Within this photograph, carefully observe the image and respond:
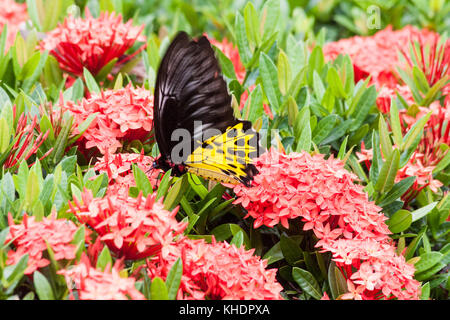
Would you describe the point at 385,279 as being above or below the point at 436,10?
below

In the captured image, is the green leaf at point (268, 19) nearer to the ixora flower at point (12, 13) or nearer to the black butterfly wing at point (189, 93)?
the black butterfly wing at point (189, 93)

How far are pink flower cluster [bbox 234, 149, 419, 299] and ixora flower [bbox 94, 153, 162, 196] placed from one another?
31 cm

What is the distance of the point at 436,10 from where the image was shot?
3.96 meters

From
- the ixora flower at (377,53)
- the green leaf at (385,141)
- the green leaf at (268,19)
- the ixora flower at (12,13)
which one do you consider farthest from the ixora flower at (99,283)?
the ixora flower at (12,13)

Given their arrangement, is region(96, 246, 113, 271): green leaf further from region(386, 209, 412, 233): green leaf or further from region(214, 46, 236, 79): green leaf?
region(214, 46, 236, 79): green leaf

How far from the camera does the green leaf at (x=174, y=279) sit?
1.38 m

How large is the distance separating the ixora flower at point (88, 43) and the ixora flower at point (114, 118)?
43 cm

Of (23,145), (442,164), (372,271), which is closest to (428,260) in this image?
(372,271)

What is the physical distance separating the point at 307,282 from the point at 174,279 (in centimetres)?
54

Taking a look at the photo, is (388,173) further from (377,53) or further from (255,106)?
(377,53)

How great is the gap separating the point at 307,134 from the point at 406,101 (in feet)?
2.63

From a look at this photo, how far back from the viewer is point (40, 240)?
1.35 metres
